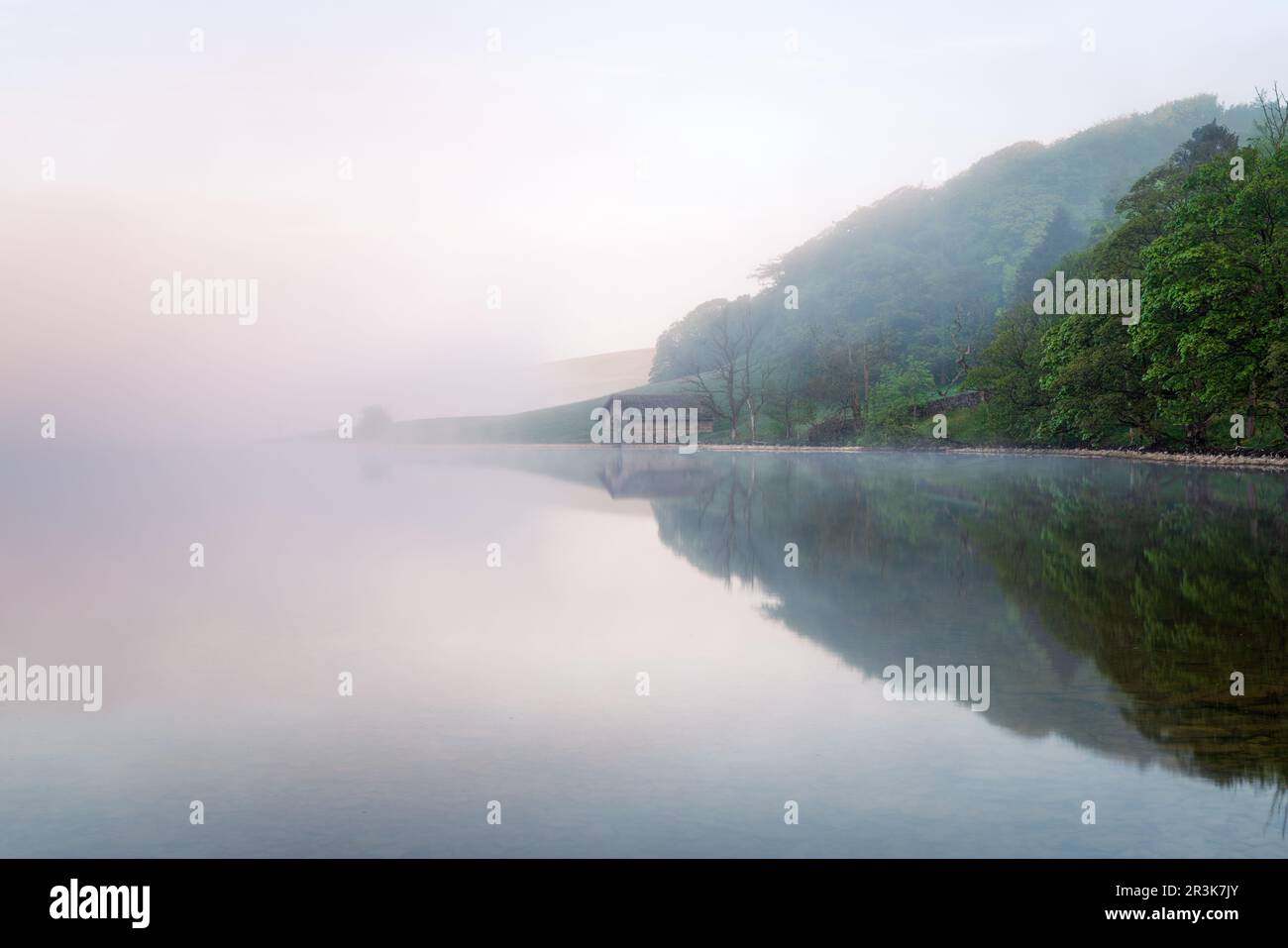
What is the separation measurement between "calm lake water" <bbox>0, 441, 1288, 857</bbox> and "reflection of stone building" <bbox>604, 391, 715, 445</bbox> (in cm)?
12762

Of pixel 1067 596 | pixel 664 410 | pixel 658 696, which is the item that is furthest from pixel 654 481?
pixel 664 410

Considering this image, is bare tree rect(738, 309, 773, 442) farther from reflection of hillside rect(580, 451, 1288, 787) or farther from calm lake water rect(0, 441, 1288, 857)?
calm lake water rect(0, 441, 1288, 857)

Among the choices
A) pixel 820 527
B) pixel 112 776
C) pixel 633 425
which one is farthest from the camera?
pixel 633 425

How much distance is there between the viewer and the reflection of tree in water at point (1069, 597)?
9734mm

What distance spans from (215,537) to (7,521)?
11.0 meters

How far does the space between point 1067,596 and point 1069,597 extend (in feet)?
0.36

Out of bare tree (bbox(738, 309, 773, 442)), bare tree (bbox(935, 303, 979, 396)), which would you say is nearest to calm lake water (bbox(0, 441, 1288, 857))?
bare tree (bbox(935, 303, 979, 396))

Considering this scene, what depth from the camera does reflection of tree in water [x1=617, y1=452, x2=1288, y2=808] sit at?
9734mm

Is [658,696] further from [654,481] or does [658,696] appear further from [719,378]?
→ [719,378]

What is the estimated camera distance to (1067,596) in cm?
1653
